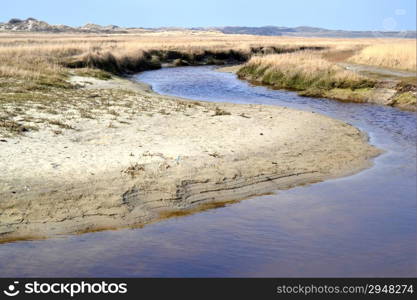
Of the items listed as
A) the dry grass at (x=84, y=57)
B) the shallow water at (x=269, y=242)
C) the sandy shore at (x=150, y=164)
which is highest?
the dry grass at (x=84, y=57)

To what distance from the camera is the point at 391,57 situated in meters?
39.2

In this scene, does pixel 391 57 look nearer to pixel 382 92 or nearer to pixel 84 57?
pixel 382 92

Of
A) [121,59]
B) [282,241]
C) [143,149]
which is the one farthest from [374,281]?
[121,59]

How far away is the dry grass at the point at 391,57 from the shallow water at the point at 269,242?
26506 mm

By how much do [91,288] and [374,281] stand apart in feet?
12.2

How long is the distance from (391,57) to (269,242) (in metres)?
33.8

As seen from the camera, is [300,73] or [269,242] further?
[300,73]

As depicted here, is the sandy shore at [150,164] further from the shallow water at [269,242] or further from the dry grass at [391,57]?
the dry grass at [391,57]

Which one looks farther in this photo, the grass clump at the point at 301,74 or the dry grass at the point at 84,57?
the grass clump at the point at 301,74

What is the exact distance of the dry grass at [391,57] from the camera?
121 feet

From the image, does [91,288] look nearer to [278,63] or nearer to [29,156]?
[29,156]

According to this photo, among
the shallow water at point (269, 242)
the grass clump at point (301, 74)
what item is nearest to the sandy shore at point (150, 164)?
the shallow water at point (269, 242)

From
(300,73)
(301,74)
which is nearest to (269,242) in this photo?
(301,74)

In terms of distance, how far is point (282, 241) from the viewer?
28.9ft
